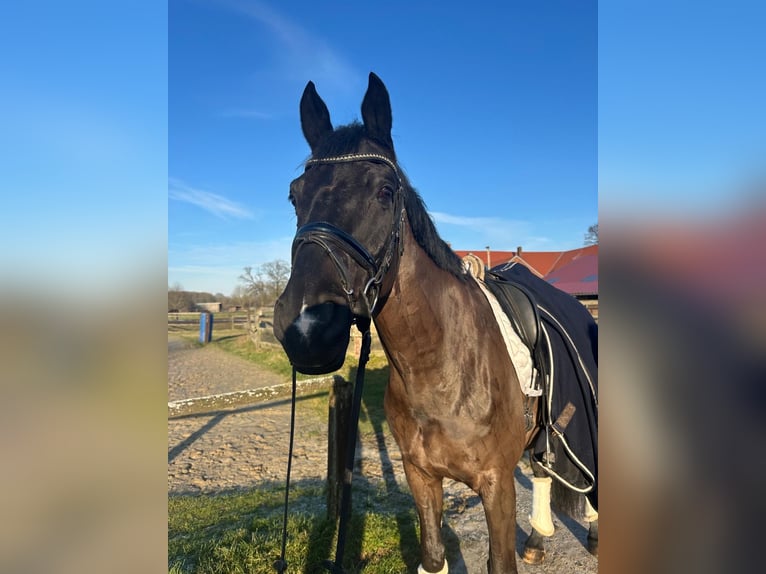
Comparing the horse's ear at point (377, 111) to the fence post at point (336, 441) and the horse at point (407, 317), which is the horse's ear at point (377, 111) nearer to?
the horse at point (407, 317)

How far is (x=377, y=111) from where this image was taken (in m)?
2.05

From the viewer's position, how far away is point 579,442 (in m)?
2.57

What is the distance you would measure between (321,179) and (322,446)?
18.8 ft

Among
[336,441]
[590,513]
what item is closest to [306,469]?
[336,441]

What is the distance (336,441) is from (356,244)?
3.10 metres

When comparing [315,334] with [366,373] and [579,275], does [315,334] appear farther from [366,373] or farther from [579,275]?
[579,275]

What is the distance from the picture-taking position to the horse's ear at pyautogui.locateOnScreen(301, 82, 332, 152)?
7.34ft

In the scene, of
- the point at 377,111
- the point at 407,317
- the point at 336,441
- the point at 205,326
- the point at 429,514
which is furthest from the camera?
the point at 205,326

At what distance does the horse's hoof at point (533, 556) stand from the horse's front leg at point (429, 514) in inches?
51.8

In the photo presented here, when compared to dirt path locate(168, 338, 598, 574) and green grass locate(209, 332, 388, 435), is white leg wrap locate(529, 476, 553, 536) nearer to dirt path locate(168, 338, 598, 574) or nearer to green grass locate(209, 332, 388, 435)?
dirt path locate(168, 338, 598, 574)

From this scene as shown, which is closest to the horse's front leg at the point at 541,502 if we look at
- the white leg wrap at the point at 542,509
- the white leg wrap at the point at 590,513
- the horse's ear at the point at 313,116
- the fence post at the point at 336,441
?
the white leg wrap at the point at 542,509

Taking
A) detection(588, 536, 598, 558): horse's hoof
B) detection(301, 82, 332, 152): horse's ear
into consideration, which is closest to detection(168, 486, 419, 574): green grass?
detection(588, 536, 598, 558): horse's hoof
